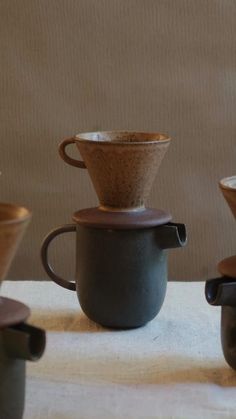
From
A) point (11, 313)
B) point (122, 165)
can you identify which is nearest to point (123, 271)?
point (122, 165)

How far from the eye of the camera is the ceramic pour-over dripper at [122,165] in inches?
31.3

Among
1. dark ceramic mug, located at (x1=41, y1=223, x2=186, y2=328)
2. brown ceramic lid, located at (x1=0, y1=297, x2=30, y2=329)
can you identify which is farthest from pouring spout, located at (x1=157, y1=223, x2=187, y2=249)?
brown ceramic lid, located at (x1=0, y1=297, x2=30, y2=329)

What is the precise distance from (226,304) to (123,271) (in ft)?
0.54

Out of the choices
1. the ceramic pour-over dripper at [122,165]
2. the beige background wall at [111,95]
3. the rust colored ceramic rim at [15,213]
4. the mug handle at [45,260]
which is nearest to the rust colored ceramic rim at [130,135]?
the ceramic pour-over dripper at [122,165]

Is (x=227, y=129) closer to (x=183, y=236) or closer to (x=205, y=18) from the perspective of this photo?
(x=205, y=18)

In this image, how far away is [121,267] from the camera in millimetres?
830

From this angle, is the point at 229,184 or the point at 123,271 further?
the point at 123,271

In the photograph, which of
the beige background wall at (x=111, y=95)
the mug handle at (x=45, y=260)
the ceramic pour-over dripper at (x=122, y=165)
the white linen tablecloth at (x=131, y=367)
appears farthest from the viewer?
the beige background wall at (x=111, y=95)

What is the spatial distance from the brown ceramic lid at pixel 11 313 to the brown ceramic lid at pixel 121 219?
23 centimetres

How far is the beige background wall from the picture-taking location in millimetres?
1347

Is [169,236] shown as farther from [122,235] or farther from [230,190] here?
[230,190]

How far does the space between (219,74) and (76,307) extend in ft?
2.02

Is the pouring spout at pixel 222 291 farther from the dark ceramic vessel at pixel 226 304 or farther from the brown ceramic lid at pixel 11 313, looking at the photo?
the brown ceramic lid at pixel 11 313

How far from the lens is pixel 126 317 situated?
0.84 meters
